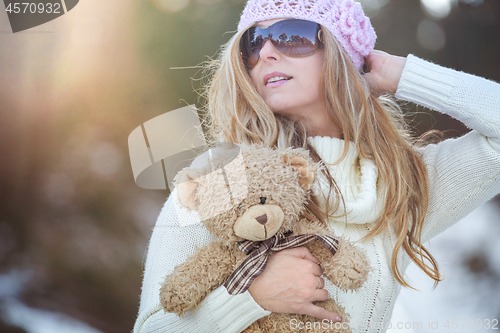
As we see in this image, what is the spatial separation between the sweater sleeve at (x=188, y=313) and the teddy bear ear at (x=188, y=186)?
3 cm

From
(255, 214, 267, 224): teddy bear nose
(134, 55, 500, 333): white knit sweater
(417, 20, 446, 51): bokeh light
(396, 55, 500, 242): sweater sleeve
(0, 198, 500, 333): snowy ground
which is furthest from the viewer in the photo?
(0, 198, 500, 333): snowy ground

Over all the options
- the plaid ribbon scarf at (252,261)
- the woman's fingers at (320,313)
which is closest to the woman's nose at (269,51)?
the plaid ribbon scarf at (252,261)

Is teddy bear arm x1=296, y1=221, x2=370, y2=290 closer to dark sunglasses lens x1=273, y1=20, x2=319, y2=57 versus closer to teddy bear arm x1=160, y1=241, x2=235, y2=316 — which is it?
teddy bear arm x1=160, y1=241, x2=235, y2=316

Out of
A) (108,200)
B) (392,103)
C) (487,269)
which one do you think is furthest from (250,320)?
(487,269)

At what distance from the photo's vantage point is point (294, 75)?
2.93 ft

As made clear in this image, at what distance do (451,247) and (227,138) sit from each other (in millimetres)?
1460

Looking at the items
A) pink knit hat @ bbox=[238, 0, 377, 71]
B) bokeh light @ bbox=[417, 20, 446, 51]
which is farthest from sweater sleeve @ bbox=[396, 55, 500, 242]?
bokeh light @ bbox=[417, 20, 446, 51]

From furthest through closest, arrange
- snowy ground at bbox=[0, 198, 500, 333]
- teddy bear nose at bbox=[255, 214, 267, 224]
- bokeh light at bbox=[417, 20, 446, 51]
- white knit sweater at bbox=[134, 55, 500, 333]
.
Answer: snowy ground at bbox=[0, 198, 500, 333]
bokeh light at bbox=[417, 20, 446, 51]
white knit sweater at bbox=[134, 55, 500, 333]
teddy bear nose at bbox=[255, 214, 267, 224]

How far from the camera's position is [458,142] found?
91 cm

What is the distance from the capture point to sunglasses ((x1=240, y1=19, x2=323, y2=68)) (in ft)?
2.79

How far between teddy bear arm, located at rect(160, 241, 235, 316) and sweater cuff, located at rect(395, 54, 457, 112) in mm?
652

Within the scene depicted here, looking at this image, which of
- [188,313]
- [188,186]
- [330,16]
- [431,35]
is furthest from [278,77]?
[431,35]

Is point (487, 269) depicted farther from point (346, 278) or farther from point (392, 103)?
point (346, 278)

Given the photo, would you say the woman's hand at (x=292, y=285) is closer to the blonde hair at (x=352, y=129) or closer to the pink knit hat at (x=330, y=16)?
the blonde hair at (x=352, y=129)
